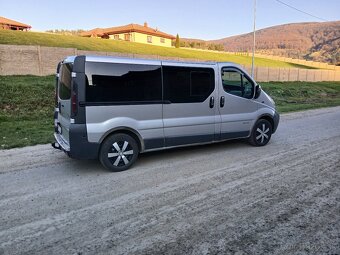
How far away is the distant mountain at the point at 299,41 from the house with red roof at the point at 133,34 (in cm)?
6648

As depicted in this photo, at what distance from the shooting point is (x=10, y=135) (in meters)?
8.42

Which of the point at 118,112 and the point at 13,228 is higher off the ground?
the point at 118,112

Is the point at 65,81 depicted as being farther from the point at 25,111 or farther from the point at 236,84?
the point at 25,111

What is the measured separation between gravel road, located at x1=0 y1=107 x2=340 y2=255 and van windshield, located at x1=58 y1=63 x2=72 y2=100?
1.36 m

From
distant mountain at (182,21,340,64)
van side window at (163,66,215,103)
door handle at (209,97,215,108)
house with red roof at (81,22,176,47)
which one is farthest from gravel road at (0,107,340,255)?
distant mountain at (182,21,340,64)

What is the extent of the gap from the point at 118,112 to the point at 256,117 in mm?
3583

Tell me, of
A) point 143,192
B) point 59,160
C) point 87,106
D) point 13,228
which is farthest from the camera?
point 59,160

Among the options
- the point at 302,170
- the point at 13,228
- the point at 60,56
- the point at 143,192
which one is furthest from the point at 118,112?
the point at 60,56

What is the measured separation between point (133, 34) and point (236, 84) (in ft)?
208

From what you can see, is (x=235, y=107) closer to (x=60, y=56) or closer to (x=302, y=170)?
(x=302, y=170)

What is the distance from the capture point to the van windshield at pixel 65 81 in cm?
520

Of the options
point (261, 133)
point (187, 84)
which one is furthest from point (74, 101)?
point (261, 133)

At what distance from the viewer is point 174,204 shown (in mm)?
4121

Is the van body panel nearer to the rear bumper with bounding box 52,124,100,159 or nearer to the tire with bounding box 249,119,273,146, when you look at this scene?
the rear bumper with bounding box 52,124,100,159
